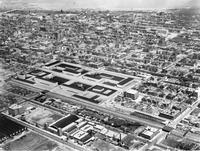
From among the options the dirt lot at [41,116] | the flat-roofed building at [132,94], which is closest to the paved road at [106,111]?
the dirt lot at [41,116]

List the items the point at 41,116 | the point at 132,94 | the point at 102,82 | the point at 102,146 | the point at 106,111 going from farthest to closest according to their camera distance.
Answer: the point at 102,82
the point at 132,94
the point at 106,111
the point at 41,116
the point at 102,146

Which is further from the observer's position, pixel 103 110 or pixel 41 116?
pixel 103 110

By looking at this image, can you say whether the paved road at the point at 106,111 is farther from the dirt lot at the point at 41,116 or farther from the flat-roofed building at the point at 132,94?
the flat-roofed building at the point at 132,94

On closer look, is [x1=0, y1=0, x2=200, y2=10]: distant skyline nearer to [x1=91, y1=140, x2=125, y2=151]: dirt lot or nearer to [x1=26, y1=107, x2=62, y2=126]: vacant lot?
[x1=26, y1=107, x2=62, y2=126]: vacant lot

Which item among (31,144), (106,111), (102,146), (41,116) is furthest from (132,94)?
(31,144)

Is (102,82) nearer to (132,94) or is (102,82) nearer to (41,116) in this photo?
(132,94)

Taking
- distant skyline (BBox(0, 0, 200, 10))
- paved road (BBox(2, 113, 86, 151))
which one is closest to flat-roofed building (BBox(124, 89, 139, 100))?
paved road (BBox(2, 113, 86, 151))
